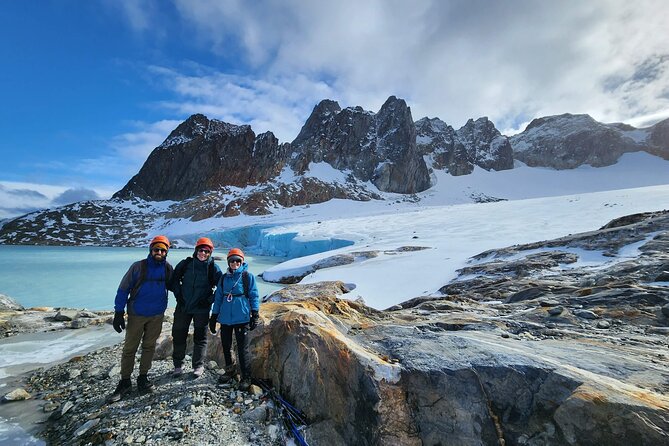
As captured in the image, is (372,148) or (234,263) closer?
(234,263)

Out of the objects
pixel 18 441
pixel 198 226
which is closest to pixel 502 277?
pixel 18 441

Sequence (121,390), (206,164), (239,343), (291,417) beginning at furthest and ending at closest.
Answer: (206,164) → (239,343) → (121,390) → (291,417)

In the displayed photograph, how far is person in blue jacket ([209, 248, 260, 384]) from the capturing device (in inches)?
187

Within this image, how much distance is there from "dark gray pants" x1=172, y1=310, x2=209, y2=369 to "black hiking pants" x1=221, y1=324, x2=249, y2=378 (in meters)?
0.55

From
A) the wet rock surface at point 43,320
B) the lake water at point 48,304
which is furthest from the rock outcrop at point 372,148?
the wet rock surface at point 43,320

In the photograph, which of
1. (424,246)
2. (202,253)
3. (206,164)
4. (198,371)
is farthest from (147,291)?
(206,164)

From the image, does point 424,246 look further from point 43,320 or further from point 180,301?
point 43,320

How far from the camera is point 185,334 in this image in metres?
5.32

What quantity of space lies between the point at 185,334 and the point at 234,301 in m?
1.28

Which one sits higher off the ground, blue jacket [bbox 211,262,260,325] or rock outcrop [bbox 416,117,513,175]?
rock outcrop [bbox 416,117,513,175]

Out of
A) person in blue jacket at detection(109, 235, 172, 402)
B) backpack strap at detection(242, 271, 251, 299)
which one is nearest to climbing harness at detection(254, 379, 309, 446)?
backpack strap at detection(242, 271, 251, 299)

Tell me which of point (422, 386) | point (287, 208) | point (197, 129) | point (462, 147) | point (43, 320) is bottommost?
point (43, 320)

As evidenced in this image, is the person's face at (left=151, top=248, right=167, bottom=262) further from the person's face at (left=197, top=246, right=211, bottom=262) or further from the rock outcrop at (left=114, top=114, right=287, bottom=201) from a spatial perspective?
the rock outcrop at (left=114, top=114, right=287, bottom=201)

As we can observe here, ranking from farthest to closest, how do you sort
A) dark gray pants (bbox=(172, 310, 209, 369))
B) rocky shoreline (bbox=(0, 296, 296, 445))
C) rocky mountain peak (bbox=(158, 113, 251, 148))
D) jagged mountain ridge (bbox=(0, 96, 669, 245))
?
rocky mountain peak (bbox=(158, 113, 251, 148))
jagged mountain ridge (bbox=(0, 96, 669, 245))
dark gray pants (bbox=(172, 310, 209, 369))
rocky shoreline (bbox=(0, 296, 296, 445))
